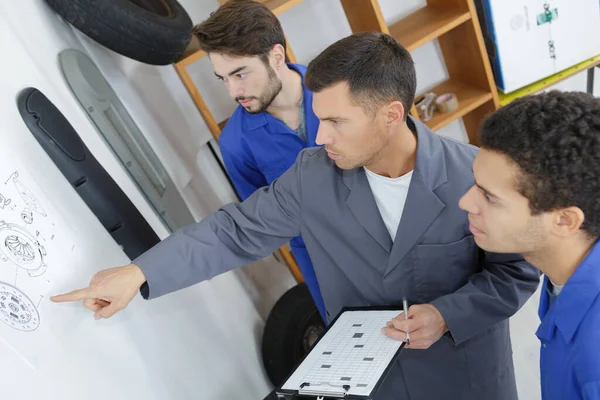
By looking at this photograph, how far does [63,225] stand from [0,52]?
0.37 m

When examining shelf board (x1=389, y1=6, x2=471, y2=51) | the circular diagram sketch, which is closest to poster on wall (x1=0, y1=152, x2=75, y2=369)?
the circular diagram sketch

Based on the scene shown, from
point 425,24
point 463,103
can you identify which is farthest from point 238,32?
point 463,103

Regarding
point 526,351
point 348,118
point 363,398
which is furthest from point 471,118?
point 363,398

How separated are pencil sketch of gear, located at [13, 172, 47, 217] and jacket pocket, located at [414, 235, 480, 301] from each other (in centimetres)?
78

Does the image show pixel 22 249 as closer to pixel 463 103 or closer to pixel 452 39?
pixel 463 103

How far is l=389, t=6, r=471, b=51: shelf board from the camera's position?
2.44 metres

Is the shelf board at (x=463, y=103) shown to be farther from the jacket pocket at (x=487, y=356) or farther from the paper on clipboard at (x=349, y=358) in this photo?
the paper on clipboard at (x=349, y=358)

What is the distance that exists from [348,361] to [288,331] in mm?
1054

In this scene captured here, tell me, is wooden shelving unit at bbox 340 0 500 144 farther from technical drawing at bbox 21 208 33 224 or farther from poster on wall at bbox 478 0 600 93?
technical drawing at bbox 21 208 33 224

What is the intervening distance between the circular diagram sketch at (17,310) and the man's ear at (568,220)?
90 centimetres

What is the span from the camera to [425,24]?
256cm

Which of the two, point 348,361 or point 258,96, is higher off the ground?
point 258,96

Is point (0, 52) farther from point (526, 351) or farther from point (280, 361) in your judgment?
point (526, 351)

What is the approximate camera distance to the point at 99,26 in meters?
1.59
